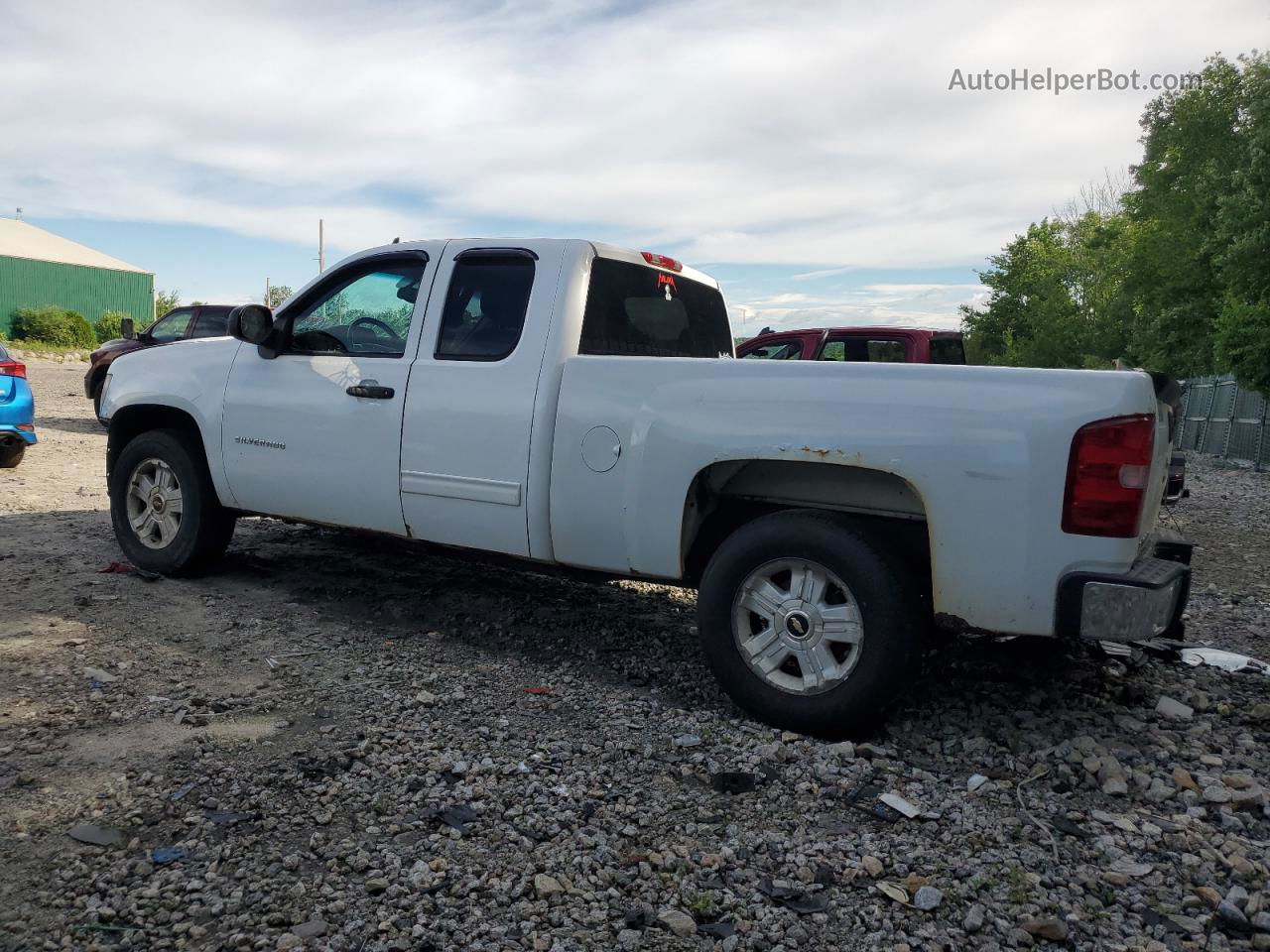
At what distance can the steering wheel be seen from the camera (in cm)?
516

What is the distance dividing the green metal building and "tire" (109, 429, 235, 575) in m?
45.5

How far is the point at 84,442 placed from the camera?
12891mm

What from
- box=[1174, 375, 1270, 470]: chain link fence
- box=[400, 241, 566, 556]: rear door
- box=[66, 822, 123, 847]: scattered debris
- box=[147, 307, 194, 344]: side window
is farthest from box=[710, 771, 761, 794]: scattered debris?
box=[1174, 375, 1270, 470]: chain link fence

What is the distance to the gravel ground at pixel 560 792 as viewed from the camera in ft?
8.69

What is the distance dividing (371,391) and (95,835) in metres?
2.58

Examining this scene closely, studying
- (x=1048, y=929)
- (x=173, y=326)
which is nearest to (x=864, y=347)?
(x=1048, y=929)

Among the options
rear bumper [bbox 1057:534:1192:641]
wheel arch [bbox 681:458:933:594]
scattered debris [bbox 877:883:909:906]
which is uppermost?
wheel arch [bbox 681:458:933:594]

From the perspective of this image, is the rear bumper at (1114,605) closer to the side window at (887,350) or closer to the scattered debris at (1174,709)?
the scattered debris at (1174,709)

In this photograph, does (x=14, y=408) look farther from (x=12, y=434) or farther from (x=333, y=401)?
(x=333, y=401)

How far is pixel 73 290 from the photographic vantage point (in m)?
48.0

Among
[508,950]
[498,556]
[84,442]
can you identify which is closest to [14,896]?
[508,950]

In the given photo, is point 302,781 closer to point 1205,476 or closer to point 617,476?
point 617,476

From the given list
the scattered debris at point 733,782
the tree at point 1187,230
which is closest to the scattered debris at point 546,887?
the scattered debris at point 733,782

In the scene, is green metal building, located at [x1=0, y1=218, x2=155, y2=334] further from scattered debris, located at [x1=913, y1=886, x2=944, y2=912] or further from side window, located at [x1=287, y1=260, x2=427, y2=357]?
scattered debris, located at [x1=913, y1=886, x2=944, y2=912]
